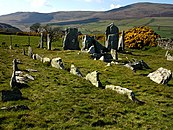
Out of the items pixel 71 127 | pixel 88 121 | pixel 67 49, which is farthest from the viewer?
pixel 67 49

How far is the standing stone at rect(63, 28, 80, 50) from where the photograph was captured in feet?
147

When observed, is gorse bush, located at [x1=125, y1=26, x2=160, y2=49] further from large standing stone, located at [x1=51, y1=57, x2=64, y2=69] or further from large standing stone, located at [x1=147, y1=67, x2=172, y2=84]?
large standing stone, located at [x1=147, y1=67, x2=172, y2=84]

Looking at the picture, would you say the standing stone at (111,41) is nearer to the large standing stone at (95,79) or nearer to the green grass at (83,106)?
the green grass at (83,106)

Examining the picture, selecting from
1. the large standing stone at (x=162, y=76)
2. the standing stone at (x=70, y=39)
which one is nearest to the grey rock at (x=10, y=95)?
the large standing stone at (x=162, y=76)

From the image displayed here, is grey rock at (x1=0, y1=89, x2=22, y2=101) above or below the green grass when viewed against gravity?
above

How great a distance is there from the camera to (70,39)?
45250mm

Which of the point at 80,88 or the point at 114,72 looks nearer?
the point at 80,88

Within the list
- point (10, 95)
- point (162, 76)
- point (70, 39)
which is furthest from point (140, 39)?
point (10, 95)

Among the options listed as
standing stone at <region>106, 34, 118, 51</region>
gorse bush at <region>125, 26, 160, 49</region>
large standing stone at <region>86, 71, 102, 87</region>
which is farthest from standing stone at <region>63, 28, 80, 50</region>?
large standing stone at <region>86, 71, 102, 87</region>

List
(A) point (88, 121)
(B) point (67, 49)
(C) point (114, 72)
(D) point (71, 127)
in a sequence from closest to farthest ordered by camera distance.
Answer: (D) point (71, 127)
(A) point (88, 121)
(C) point (114, 72)
(B) point (67, 49)

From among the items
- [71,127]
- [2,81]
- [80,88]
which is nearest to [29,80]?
[2,81]

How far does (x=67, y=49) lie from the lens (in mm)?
45312

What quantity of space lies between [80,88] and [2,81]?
4726 millimetres

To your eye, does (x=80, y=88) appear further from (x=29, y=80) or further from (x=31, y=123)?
(x=31, y=123)
